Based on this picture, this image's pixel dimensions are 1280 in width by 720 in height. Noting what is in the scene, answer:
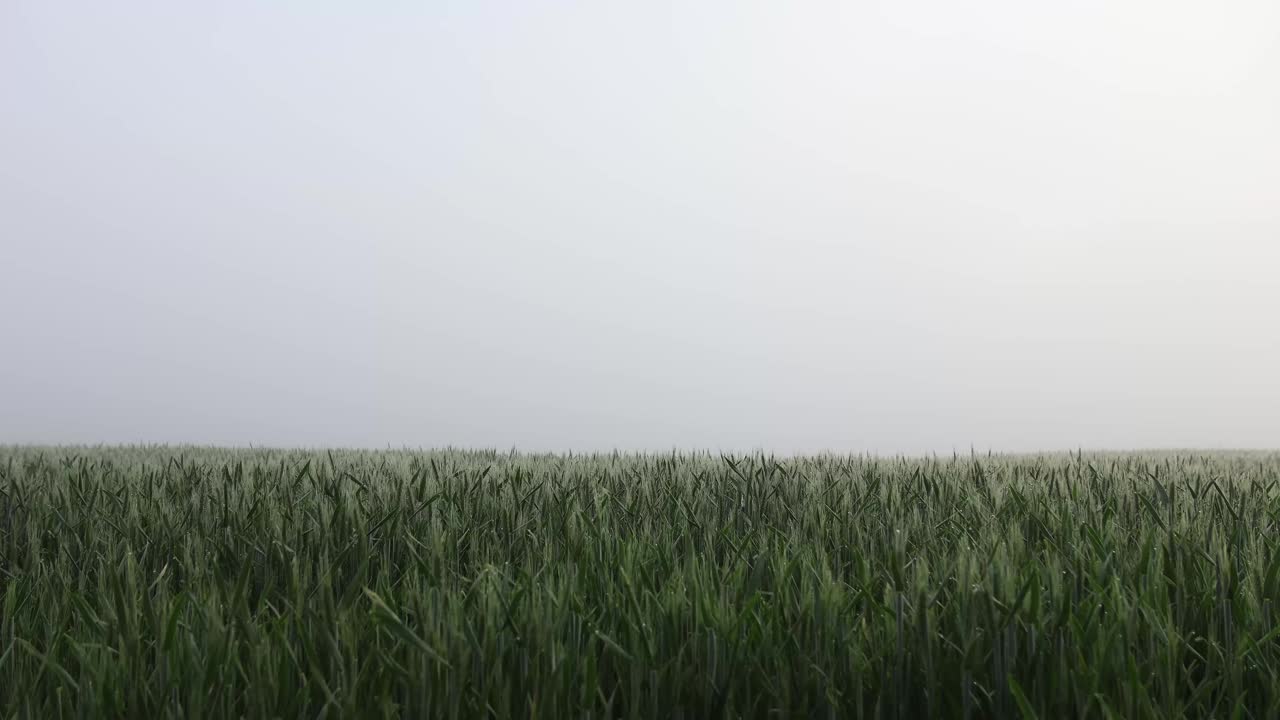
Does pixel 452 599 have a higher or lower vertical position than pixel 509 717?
higher

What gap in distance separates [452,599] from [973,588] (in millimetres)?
1011

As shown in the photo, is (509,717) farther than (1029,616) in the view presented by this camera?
No

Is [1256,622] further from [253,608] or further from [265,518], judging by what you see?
[265,518]

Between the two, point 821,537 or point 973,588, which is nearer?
point 973,588

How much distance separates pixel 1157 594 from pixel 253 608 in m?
2.18

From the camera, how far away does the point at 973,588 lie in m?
1.70

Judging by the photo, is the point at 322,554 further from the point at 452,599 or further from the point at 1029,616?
the point at 1029,616

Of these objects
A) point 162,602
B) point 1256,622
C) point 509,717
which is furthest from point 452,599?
point 1256,622

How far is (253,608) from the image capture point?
2.27 metres

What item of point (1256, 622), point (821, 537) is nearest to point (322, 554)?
point (821, 537)

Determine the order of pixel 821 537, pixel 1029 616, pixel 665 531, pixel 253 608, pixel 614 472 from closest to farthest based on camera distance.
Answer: pixel 1029 616
pixel 253 608
pixel 665 531
pixel 821 537
pixel 614 472

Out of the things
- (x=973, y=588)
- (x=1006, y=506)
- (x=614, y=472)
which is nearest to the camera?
(x=973, y=588)

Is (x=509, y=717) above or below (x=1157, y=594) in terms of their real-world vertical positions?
below

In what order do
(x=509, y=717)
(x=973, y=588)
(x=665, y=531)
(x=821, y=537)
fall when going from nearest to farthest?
(x=509, y=717)
(x=973, y=588)
(x=665, y=531)
(x=821, y=537)
